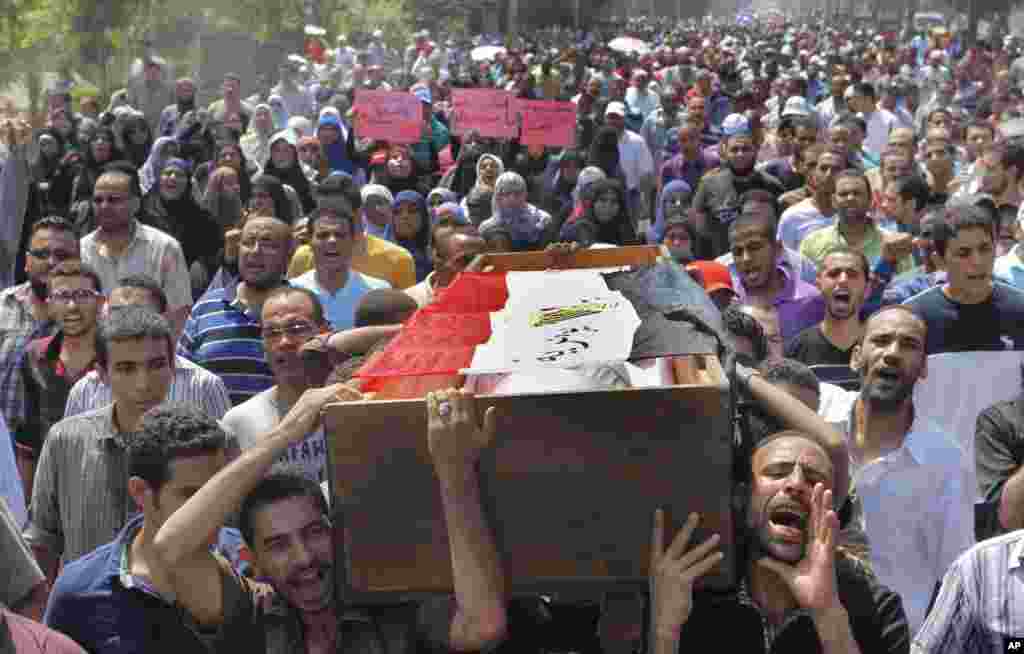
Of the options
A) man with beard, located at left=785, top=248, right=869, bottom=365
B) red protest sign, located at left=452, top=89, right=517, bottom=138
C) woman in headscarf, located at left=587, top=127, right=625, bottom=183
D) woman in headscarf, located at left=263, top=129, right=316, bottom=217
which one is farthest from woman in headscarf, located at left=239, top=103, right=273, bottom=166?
man with beard, located at left=785, top=248, right=869, bottom=365

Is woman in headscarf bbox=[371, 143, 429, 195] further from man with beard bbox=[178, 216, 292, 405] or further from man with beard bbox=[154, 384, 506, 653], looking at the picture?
man with beard bbox=[154, 384, 506, 653]

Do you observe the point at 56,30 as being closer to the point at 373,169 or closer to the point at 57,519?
the point at 373,169

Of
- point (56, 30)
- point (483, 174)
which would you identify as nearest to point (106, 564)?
point (483, 174)

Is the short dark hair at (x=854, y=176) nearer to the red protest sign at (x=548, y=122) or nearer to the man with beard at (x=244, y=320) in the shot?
the man with beard at (x=244, y=320)

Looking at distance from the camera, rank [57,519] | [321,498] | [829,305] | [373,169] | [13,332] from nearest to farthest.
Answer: [321,498] → [57,519] → [829,305] → [13,332] → [373,169]

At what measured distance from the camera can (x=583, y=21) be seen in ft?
225

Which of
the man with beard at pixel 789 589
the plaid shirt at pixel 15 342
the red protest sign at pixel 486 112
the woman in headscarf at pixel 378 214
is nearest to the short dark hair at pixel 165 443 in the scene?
the man with beard at pixel 789 589

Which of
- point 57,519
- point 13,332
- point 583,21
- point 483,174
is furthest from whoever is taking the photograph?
point 583,21

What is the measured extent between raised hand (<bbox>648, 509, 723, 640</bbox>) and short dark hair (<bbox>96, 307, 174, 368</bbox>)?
2.38 m

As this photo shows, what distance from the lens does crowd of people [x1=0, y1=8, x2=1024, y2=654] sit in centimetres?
371

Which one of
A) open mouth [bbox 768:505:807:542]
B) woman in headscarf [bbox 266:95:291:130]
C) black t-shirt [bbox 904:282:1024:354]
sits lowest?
woman in headscarf [bbox 266:95:291:130]

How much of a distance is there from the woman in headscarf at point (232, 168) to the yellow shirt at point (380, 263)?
3.38 m

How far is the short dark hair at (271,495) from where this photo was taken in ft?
13.2

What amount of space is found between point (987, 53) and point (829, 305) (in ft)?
110
